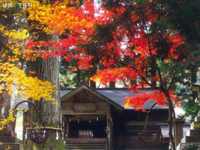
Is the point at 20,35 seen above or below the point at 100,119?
above

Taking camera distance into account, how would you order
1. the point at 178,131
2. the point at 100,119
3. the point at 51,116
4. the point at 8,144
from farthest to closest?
the point at 100,119 → the point at 178,131 → the point at 8,144 → the point at 51,116

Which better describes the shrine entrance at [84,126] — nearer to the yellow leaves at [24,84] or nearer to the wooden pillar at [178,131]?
the wooden pillar at [178,131]

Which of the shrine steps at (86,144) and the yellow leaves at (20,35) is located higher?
the yellow leaves at (20,35)

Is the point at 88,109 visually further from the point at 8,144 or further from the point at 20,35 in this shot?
the point at 20,35

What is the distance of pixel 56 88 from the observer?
14.1 metres

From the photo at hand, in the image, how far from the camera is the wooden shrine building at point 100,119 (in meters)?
18.8

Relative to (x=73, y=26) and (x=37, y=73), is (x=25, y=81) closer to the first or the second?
(x=37, y=73)

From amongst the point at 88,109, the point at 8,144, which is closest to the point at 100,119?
the point at 88,109

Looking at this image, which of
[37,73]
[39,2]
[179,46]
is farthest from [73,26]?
[179,46]

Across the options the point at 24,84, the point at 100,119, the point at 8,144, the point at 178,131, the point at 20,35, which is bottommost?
the point at 8,144

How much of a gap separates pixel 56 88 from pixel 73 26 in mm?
3730

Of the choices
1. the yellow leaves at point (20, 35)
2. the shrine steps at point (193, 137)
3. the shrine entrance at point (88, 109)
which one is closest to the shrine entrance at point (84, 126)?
the shrine entrance at point (88, 109)

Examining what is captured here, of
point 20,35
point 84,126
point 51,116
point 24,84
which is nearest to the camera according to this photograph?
point 24,84

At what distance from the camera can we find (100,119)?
2173cm
